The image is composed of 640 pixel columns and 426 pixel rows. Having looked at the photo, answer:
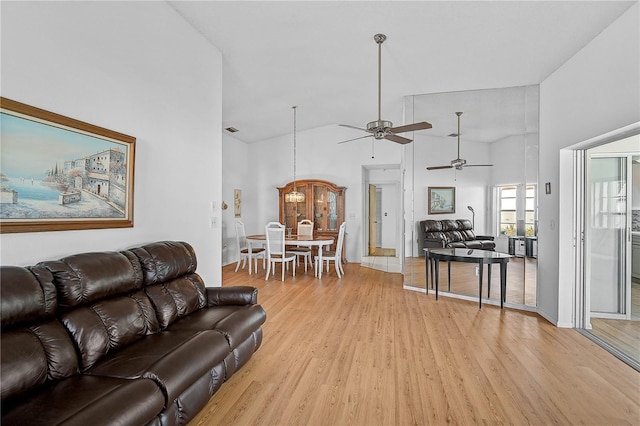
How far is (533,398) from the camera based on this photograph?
2234 millimetres

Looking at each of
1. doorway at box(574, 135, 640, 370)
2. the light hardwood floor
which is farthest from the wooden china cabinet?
doorway at box(574, 135, 640, 370)

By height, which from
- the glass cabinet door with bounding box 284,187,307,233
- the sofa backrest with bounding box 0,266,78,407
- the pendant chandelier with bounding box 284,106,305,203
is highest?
the pendant chandelier with bounding box 284,106,305,203

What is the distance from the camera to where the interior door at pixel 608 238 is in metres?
3.62

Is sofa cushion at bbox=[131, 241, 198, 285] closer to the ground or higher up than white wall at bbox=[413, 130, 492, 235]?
closer to the ground

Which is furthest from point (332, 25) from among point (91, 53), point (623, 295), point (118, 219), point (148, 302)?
point (623, 295)

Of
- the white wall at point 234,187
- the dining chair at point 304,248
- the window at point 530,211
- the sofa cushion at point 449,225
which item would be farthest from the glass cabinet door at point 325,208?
the window at point 530,211

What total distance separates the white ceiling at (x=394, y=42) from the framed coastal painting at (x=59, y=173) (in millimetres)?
1586

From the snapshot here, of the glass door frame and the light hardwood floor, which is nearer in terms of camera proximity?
the light hardwood floor

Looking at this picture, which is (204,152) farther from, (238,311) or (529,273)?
(529,273)

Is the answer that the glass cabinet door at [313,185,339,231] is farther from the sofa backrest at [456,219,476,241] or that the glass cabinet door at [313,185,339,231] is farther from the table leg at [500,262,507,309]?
the table leg at [500,262,507,309]

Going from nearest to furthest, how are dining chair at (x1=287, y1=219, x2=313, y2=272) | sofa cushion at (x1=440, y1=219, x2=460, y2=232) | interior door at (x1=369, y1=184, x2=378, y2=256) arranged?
sofa cushion at (x1=440, y1=219, x2=460, y2=232)
dining chair at (x1=287, y1=219, x2=313, y2=272)
interior door at (x1=369, y1=184, x2=378, y2=256)

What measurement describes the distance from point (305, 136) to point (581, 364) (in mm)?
6719

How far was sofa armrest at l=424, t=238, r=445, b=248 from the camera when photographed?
5105 mm

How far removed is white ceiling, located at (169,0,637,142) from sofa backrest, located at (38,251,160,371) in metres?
2.36
